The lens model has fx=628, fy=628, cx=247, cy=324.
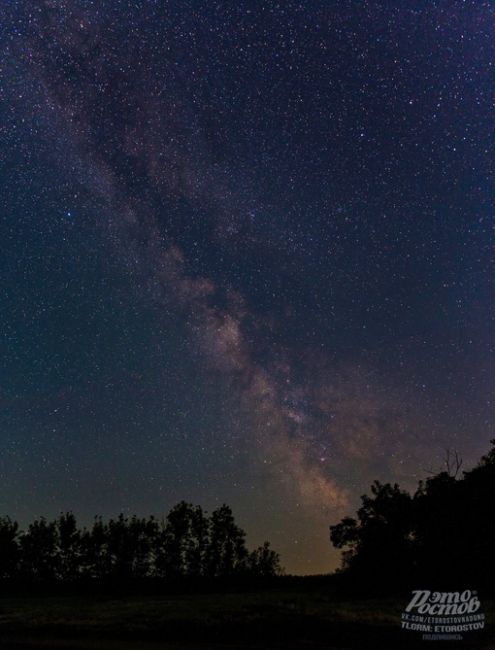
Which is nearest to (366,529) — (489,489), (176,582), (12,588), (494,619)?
(489,489)

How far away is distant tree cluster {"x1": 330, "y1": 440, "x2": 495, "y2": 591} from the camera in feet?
129

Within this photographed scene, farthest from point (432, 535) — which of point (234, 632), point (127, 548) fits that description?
point (127, 548)

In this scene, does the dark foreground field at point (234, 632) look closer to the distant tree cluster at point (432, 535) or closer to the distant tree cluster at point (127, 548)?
the distant tree cluster at point (432, 535)

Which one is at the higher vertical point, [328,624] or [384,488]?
[384,488]

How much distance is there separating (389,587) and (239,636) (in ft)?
86.1

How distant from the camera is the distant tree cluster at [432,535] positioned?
129ft

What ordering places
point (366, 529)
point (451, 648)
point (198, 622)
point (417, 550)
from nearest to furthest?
point (451, 648), point (198, 622), point (417, 550), point (366, 529)

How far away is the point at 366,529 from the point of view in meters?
52.5

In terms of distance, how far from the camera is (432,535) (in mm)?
42938

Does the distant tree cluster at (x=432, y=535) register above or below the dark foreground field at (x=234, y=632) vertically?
above

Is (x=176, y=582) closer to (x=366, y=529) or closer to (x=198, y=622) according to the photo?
A: (x=366, y=529)

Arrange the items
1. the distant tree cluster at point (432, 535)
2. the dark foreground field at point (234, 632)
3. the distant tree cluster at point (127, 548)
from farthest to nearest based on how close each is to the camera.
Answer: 1. the distant tree cluster at point (127, 548)
2. the distant tree cluster at point (432, 535)
3. the dark foreground field at point (234, 632)

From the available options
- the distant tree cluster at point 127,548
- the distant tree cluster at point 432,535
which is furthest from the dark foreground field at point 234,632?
the distant tree cluster at point 127,548

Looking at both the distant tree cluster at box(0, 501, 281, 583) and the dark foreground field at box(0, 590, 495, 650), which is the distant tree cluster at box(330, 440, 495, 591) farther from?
the distant tree cluster at box(0, 501, 281, 583)
